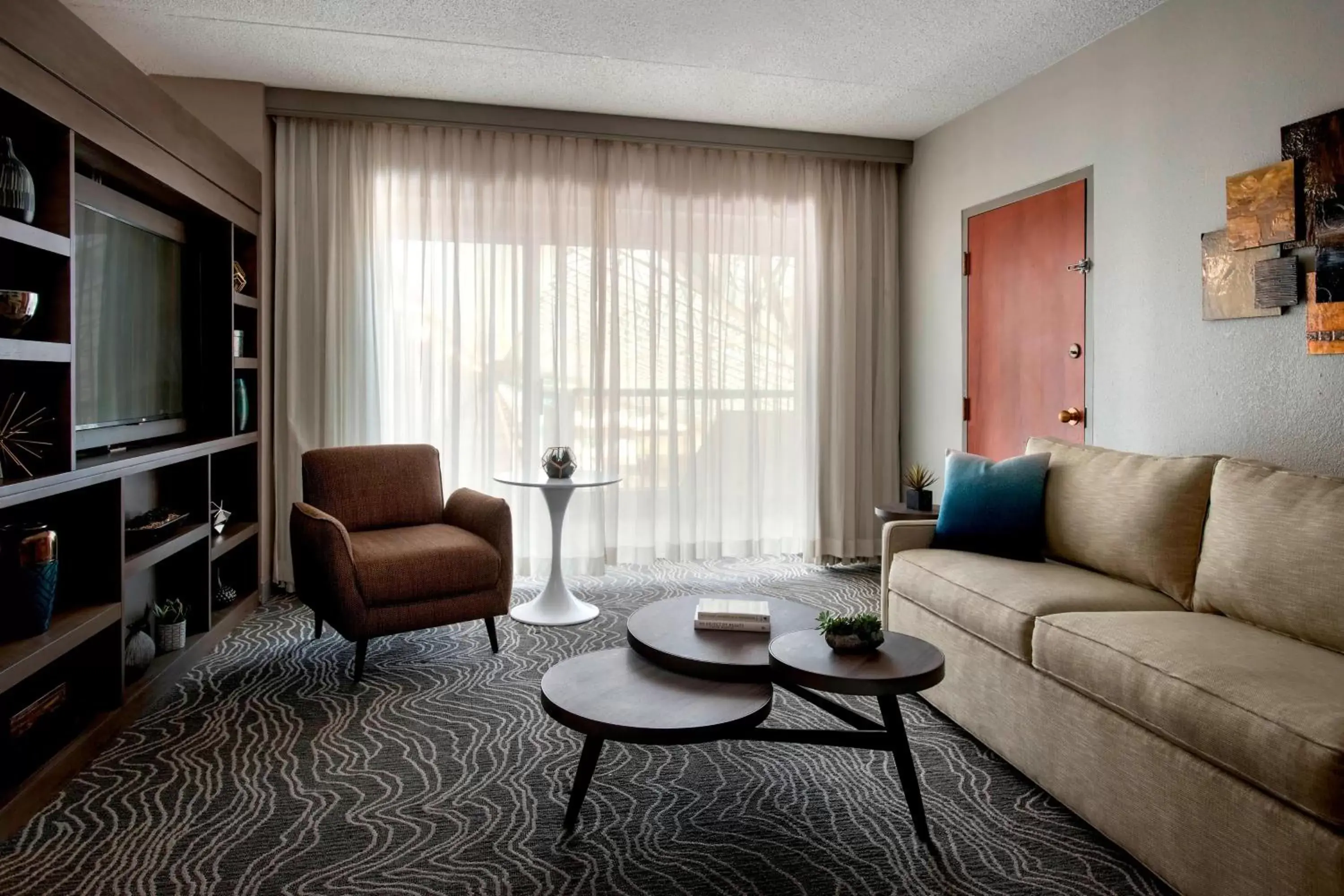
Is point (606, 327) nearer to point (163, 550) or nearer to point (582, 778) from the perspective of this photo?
point (163, 550)

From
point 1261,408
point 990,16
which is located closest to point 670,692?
point 1261,408

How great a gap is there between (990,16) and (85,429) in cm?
351

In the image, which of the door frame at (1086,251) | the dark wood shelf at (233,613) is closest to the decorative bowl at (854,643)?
the door frame at (1086,251)

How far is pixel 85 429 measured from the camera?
2684mm

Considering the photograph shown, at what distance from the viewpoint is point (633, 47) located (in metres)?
3.66

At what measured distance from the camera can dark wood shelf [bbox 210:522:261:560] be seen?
352 cm

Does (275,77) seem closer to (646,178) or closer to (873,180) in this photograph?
(646,178)

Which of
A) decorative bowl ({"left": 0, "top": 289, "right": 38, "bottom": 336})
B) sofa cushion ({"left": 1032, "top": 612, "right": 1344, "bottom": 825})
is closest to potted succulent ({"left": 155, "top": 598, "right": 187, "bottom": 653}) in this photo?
decorative bowl ({"left": 0, "top": 289, "right": 38, "bottom": 336})

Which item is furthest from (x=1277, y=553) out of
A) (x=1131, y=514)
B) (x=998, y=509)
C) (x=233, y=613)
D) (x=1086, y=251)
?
(x=233, y=613)

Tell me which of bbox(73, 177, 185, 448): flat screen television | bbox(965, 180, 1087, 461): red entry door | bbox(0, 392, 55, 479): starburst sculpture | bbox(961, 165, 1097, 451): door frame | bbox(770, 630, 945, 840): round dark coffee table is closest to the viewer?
bbox(770, 630, 945, 840): round dark coffee table

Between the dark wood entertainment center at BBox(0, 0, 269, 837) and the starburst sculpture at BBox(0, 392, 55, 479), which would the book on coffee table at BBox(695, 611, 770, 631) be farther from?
the starburst sculpture at BBox(0, 392, 55, 479)

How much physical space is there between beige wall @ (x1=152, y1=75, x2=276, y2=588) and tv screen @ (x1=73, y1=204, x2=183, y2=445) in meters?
0.64

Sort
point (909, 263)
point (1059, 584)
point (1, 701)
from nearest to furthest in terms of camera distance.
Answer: point (1, 701)
point (1059, 584)
point (909, 263)

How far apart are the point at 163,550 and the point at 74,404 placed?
773mm
